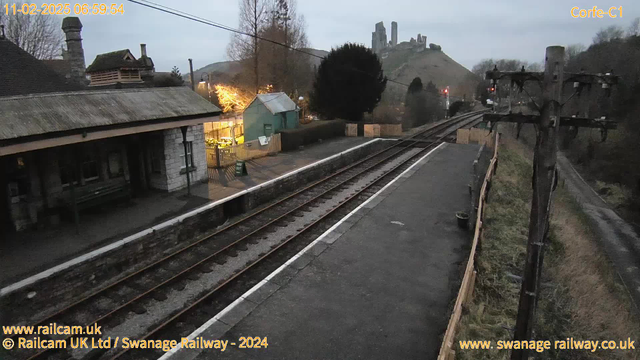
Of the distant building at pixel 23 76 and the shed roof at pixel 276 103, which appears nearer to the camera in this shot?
the distant building at pixel 23 76

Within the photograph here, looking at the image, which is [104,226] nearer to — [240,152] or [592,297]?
[240,152]

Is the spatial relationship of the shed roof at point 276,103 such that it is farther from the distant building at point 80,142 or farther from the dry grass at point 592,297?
the dry grass at point 592,297

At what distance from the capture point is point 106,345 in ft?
25.0

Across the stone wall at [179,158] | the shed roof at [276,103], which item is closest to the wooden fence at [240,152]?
the stone wall at [179,158]

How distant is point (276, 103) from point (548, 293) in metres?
22.8

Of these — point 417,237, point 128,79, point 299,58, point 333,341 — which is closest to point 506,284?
point 417,237

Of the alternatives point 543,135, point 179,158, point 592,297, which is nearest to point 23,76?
point 179,158

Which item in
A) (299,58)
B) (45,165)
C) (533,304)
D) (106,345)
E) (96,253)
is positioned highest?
(299,58)

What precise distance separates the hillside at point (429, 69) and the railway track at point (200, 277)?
3632 inches

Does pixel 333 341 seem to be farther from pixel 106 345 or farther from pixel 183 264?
pixel 183 264

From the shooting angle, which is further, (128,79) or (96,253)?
(128,79)

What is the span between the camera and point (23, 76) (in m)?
15.2

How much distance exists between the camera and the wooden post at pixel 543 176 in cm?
433

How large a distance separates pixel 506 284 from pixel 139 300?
856cm
